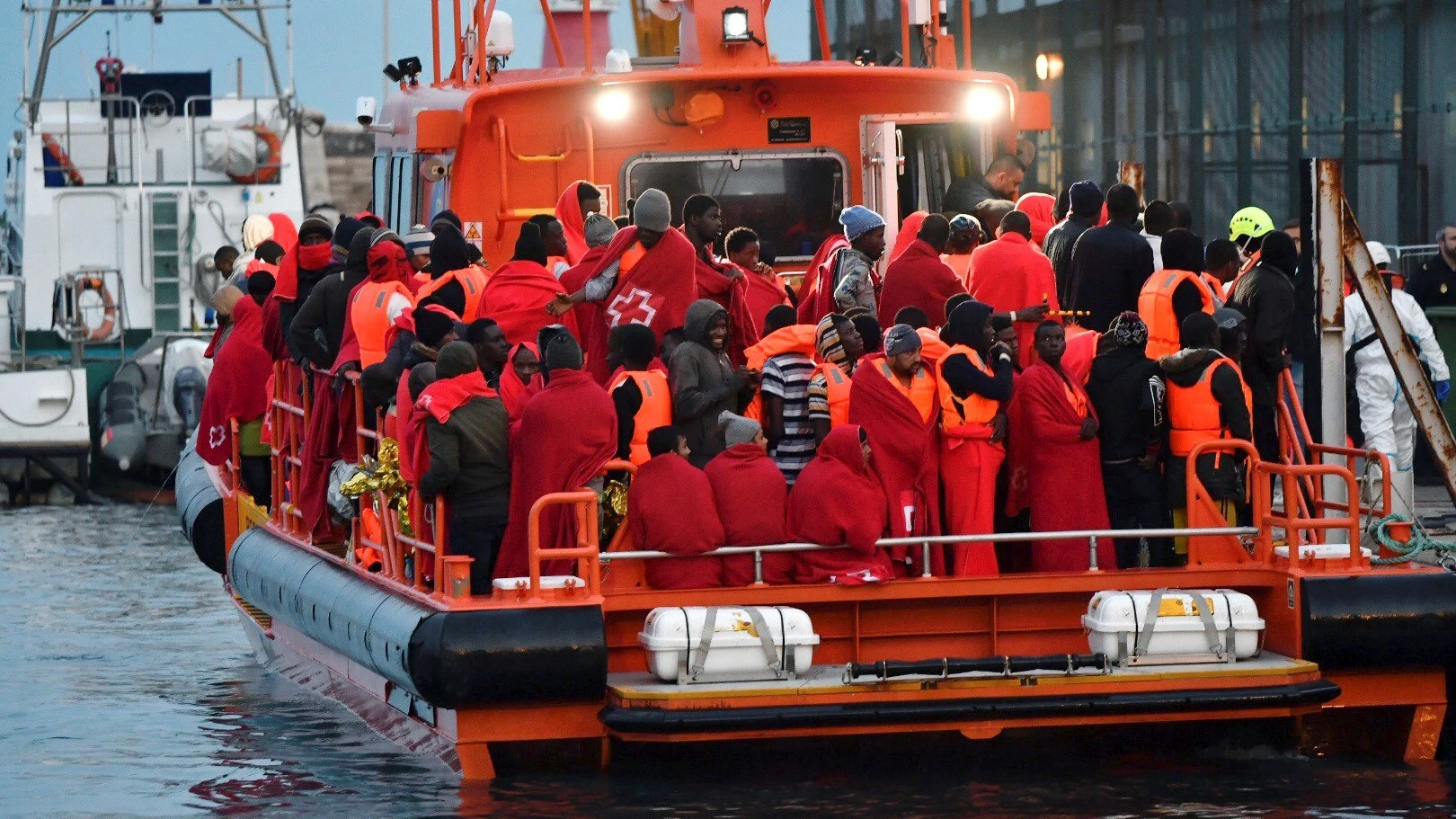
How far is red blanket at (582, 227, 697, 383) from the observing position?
1088 cm

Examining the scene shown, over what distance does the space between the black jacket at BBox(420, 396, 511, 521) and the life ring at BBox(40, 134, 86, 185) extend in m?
17.6

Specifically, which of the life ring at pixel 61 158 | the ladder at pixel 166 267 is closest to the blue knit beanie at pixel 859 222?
the ladder at pixel 166 267

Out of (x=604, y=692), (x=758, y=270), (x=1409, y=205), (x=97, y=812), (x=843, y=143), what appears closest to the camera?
(x=604, y=692)

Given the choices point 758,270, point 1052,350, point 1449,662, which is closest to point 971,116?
point 758,270

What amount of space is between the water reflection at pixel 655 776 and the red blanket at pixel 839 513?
647mm

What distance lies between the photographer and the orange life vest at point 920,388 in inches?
389

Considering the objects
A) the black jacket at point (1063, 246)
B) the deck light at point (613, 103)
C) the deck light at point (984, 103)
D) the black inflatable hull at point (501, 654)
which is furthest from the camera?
the deck light at point (984, 103)

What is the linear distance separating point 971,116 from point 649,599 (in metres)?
4.88

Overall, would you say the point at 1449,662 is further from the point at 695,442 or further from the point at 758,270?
the point at 758,270

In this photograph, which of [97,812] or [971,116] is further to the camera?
[971,116]

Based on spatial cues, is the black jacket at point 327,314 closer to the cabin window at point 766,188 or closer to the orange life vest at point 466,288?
the orange life vest at point 466,288

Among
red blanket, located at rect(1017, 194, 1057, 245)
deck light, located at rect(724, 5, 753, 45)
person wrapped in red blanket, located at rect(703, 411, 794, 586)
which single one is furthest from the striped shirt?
deck light, located at rect(724, 5, 753, 45)

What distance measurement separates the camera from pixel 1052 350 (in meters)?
10.1

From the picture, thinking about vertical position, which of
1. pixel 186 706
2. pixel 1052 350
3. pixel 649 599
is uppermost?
pixel 1052 350
